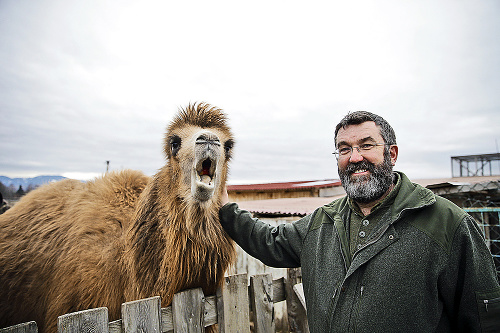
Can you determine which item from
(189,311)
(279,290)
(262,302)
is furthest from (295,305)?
(189,311)

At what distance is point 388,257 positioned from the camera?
171cm

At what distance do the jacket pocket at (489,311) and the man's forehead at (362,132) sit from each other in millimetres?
1058

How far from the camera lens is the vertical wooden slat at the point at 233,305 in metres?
2.32

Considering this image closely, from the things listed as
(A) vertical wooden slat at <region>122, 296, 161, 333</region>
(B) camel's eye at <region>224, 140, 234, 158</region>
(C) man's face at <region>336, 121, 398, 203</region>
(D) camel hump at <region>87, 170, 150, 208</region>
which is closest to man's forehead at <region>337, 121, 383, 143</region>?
(C) man's face at <region>336, 121, 398, 203</region>

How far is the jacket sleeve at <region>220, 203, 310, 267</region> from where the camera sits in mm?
2332

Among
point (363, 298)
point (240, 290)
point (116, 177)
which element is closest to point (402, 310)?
point (363, 298)

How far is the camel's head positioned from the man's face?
3.15 feet

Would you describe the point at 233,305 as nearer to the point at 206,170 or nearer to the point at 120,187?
the point at 206,170

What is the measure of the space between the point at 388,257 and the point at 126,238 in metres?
2.19

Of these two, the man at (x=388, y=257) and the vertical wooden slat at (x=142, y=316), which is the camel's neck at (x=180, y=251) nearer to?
the vertical wooden slat at (x=142, y=316)

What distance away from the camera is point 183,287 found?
2326 millimetres

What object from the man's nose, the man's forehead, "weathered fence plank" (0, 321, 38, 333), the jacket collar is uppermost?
the man's forehead

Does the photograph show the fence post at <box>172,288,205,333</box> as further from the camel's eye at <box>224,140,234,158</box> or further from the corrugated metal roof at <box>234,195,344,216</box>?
the corrugated metal roof at <box>234,195,344,216</box>

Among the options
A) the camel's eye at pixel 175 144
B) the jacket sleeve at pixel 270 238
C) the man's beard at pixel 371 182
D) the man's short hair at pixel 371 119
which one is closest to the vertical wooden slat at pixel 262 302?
the jacket sleeve at pixel 270 238
